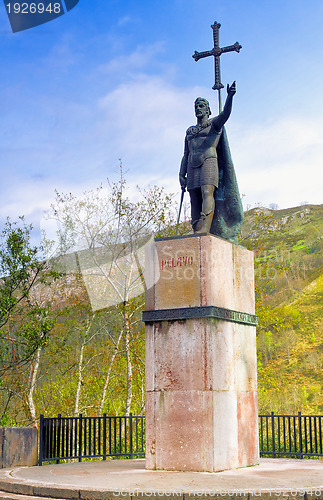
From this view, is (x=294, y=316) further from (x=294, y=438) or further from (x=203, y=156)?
(x=203, y=156)

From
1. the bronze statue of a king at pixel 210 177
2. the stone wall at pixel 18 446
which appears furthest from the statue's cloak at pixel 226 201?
the stone wall at pixel 18 446

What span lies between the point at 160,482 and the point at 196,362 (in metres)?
1.84

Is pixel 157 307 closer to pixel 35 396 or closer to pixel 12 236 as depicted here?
pixel 12 236

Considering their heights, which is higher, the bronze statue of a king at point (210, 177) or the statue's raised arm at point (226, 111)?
the statue's raised arm at point (226, 111)

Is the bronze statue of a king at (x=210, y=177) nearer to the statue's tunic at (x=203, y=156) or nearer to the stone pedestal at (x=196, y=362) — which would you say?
the statue's tunic at (x=203, y=156)

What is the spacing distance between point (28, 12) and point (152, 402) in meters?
8.09

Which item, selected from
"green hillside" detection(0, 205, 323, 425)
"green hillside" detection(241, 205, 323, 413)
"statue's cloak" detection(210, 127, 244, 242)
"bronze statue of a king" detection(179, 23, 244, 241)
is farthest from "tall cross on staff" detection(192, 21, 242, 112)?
"green hillside" detection(241, 205, 323, 413)

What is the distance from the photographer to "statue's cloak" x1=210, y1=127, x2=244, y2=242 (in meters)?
9.64

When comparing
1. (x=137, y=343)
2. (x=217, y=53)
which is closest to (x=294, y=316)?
(x=137, y=343)

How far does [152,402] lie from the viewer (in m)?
8.26

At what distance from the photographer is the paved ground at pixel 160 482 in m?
5.92

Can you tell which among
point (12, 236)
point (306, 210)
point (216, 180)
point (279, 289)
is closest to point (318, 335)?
point (279, 289)

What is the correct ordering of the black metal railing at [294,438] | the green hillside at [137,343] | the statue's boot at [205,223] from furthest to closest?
the green hillside at [137,343]
the black metal railing at [294,438]
the statue's boot at [205,223]

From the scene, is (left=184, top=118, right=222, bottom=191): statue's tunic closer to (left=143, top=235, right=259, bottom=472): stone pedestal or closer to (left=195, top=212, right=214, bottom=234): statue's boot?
(left=195, top=212, right=214, bottom=234): statue's boot
